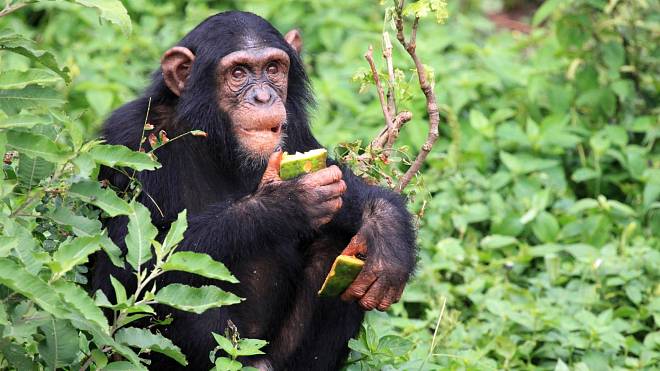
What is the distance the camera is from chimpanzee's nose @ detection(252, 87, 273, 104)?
5.57 meters

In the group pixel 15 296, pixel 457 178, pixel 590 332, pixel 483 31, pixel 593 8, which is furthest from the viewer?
pixel 483 31

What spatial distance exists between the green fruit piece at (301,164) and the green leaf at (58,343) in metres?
1.38

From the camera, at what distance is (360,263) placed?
5.07m

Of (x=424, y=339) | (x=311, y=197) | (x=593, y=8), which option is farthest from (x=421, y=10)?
(x=593, y=8)

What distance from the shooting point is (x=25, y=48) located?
4422 millimetres

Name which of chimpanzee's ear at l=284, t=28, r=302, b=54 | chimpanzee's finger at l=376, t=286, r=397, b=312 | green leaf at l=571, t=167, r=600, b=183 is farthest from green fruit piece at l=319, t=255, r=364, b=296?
green leaf at l=571, t=167, r=600, b=183

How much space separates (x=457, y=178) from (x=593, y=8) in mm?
2216

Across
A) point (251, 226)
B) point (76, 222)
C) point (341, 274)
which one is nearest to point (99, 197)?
point (76, 222)

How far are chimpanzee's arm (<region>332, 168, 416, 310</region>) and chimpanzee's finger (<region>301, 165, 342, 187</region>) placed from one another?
0.34m

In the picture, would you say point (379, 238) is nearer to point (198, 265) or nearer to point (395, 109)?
point (395, 109)

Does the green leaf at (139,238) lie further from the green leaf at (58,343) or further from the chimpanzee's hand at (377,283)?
the chimpanzee's hand at (377,283)

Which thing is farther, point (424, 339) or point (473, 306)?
point (473, 306)

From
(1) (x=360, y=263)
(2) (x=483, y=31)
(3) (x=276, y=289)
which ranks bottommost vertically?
(2) (x=483, y=31)

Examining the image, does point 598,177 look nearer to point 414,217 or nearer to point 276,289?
point 414,217
